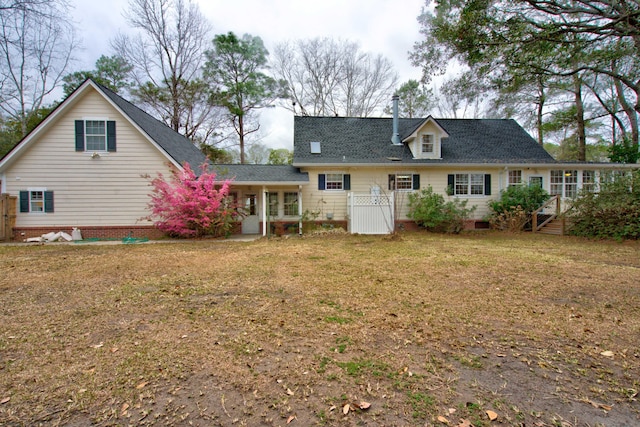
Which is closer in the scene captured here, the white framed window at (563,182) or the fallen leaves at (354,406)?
the fallen leaves at (354,406)

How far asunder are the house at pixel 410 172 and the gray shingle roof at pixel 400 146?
55 millimetres

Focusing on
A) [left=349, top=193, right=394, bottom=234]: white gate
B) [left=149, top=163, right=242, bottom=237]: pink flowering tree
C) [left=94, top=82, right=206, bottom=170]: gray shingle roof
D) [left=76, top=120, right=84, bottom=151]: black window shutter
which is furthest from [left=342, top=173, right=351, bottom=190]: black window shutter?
[left=76, top=120, right=84, bottom=151]: black window shutter

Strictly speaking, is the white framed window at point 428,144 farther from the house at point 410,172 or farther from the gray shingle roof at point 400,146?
the gray shingle roof at point 400,146

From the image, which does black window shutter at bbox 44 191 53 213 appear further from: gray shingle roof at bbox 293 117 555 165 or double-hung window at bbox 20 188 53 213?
gray shingle roof at bbox 293 117 555 165

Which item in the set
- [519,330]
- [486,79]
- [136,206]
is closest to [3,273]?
[136,206]

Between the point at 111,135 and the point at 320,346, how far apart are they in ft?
44.5

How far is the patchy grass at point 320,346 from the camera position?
2016 mm

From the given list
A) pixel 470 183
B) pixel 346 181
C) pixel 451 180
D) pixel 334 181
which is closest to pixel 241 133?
pixel 334 181

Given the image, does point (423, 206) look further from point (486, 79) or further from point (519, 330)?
point (519, 330)

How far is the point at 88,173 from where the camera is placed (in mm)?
12055

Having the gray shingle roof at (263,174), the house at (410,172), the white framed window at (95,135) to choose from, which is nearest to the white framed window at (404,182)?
the house at (410,172)

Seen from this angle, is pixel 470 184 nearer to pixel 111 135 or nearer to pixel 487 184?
pixel 487 184

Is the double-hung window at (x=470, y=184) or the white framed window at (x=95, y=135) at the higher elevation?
the white framed window at (x=95, y=135)

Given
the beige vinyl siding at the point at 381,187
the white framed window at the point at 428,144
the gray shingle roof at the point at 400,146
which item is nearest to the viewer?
the beige vinyl siding at the point at 381,187
